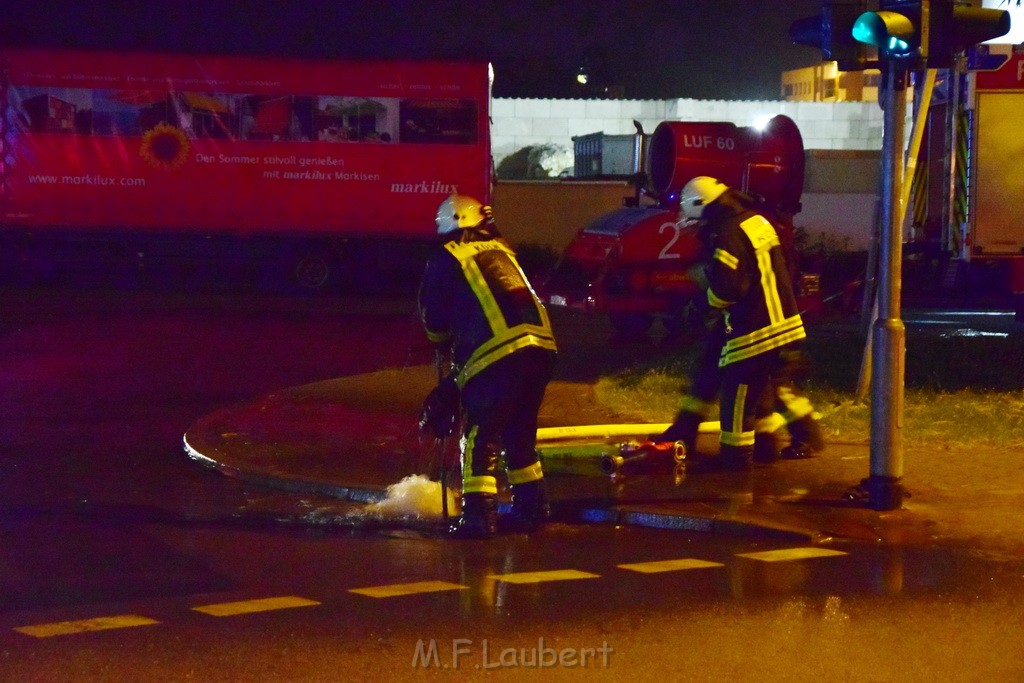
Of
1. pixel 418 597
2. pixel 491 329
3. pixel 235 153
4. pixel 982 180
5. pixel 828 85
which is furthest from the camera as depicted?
pixel 828 85

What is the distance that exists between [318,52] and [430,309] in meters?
18.0

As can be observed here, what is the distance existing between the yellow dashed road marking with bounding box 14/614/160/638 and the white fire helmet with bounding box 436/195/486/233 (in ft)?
8.64

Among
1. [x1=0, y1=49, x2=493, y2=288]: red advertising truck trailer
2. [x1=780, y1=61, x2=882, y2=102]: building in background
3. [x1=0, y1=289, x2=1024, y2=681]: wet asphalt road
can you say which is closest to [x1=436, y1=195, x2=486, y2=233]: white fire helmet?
[x1=0, y1=289, x2=1024, y2=681]: wet asphalt road

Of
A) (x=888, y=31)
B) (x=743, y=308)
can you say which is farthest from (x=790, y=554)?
(x=888, y=31)

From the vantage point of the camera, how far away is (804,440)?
9188 mm

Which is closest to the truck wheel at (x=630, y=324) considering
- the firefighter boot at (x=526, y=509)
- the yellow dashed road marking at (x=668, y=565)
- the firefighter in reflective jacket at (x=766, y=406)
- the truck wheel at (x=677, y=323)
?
the truck wheel at (x=677, y=323)

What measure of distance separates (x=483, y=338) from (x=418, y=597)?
5.33 feet

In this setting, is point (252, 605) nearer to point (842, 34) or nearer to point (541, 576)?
point (541, 576)

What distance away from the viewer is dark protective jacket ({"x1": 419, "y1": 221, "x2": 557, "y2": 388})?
730 cm

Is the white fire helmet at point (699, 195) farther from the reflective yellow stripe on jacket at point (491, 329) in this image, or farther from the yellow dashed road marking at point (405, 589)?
the yellow dashed road marking at point (405, 589)

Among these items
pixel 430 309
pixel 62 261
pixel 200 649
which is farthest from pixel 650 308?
pixel 62 261

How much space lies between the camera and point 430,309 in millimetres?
7418

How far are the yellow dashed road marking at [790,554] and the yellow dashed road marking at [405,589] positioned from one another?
151 centimetres

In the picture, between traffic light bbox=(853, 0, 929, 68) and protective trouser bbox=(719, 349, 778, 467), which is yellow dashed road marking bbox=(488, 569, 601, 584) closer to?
protective trouser bbox=(719, 349, 778, 467)
